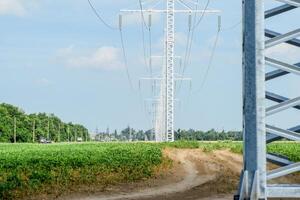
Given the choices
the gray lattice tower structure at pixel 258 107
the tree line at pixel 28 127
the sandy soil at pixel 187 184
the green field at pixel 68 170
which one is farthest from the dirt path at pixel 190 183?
the tree line at pixel 28 127

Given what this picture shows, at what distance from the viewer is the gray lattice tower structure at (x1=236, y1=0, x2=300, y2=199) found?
4883 mm

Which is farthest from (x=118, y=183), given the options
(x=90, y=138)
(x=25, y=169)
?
(x=90, y=138)

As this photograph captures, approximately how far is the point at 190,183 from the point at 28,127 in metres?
105

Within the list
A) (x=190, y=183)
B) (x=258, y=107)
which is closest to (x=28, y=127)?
(x=190, y=183)

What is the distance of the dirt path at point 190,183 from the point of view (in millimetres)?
22781

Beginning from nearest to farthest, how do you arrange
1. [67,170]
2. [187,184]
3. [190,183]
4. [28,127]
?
[67,170] → [187,184] → [190,183] → [28,127]

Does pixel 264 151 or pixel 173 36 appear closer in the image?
pixel 264 151

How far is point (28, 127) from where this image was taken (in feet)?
424

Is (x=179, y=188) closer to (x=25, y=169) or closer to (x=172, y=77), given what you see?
(x=25, y=169)

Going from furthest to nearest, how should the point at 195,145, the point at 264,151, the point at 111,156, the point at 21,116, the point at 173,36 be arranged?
the point at 21,116, the point at 173,36, the point at 195,145, the point at 111,156, the point at 264,151

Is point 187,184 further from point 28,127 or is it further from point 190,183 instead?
point 28,127

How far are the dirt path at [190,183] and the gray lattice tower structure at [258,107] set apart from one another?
16.4m

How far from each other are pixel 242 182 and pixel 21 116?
126089 mm

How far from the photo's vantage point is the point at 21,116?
129 metres
